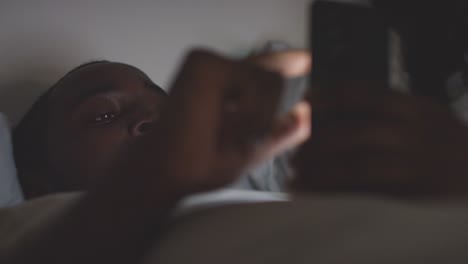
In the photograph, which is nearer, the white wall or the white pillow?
the white pillow

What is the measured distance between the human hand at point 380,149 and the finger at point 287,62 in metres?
0.03

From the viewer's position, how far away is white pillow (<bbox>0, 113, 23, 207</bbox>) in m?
0.69

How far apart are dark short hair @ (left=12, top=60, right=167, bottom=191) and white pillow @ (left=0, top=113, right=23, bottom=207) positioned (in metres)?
0.03

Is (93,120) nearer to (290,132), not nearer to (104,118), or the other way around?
(104,118)

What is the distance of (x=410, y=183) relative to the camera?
11.0 inches

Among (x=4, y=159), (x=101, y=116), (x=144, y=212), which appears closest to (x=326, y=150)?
(x=144, y=212)

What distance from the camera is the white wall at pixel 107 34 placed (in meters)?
0.91

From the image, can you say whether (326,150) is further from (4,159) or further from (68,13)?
(68,13)

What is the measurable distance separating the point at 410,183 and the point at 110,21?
87 centimetres

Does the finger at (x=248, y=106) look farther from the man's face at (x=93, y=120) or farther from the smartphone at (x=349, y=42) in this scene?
the man's face at (x=93, y=120)

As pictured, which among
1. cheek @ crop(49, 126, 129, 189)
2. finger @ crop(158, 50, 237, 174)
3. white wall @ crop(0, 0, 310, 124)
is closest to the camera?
finger @ crop(158, 50, 237, 174)

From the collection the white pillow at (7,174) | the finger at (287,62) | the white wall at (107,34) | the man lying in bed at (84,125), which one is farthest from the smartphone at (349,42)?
the white wall at (107,34)

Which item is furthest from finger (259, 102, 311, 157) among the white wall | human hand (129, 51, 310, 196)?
the white wall

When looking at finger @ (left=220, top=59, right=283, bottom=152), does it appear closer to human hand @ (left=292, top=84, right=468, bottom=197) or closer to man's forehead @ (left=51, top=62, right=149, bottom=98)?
human hand @ (left=292, top=84, right=468, bottom=197)
